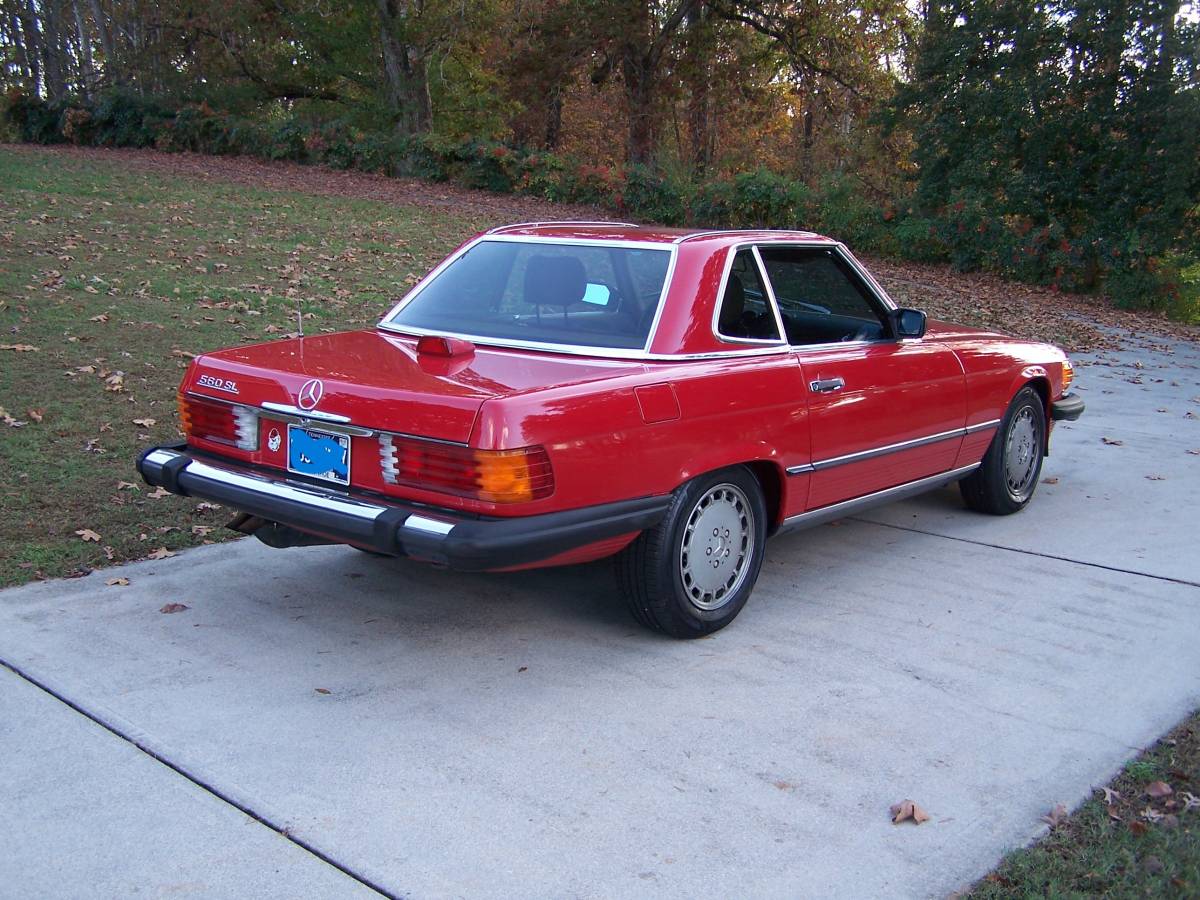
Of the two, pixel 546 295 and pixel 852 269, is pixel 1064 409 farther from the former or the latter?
pixel 546 295

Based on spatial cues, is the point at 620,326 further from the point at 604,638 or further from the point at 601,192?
the point at 601,192

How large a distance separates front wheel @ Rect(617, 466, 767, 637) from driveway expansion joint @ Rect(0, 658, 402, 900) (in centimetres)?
162

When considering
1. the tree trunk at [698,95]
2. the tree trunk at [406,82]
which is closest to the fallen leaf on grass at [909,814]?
the tree trunk at [698,95]

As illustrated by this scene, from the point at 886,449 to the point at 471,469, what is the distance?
2.28m

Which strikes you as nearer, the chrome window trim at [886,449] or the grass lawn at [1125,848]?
the grass lawn at [1125,848]

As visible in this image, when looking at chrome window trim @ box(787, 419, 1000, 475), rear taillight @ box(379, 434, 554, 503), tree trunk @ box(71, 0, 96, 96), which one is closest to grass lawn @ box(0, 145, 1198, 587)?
rear taillight @ box(379, 434, 554, 503)

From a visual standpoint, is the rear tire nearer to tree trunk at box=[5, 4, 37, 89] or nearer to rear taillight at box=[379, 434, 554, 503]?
rear taillight at box=[379, 434, 554, 503]

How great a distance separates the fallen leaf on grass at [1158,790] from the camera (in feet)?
10.9

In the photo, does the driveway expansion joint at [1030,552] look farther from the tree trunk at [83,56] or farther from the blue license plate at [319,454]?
the tree trunk at [83,56]

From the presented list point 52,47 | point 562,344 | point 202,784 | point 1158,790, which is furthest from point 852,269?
point 52,47

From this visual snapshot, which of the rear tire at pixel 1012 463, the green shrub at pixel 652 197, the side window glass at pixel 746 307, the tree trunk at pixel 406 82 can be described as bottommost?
the rear tire at pixel 1012 463

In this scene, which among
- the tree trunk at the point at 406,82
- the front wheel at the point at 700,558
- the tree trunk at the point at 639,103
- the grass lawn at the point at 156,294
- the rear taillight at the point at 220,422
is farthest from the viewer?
the tree trunk at the point at 639,103

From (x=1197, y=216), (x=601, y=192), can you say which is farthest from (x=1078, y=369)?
(x=601, y=192)

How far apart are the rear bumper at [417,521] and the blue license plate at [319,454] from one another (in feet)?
0.17
